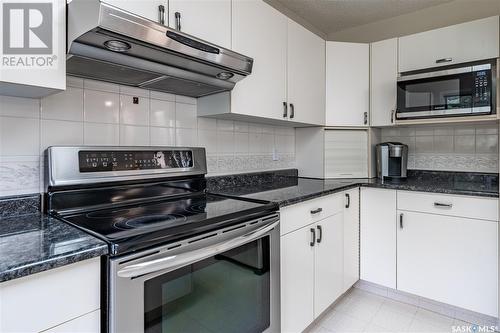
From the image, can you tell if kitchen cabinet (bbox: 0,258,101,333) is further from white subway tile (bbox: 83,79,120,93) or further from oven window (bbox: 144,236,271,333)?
white subway tile (bbox: 83,79,120,93)

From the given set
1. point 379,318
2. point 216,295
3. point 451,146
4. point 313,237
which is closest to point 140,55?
point 216,295

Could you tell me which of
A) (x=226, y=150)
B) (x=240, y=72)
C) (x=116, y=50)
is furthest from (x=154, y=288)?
(x=226, y=150)

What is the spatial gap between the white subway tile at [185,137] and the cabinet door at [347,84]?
126 centimetres

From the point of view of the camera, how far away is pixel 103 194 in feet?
4.27

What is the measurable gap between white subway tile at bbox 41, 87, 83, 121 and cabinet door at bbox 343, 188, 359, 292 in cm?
176

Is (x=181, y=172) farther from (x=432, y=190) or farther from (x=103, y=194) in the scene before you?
Result: (x=432, y=190)

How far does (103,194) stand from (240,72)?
0.87 meters

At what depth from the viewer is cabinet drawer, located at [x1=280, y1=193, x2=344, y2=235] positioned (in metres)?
1.53

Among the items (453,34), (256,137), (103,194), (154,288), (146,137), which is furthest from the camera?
(256,137)

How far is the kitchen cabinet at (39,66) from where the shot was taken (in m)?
0.93

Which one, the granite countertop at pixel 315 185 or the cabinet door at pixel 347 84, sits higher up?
the cabinet door at pixel 347 84

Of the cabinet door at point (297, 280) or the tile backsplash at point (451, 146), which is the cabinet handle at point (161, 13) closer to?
the cabinet door at point (297, 280)

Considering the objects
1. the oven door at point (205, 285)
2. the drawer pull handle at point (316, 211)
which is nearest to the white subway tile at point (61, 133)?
the oven door at point (205, 285)

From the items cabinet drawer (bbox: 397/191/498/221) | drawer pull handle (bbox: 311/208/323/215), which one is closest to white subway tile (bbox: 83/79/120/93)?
drawer pull handle (bbox: 311/208/323/215)
